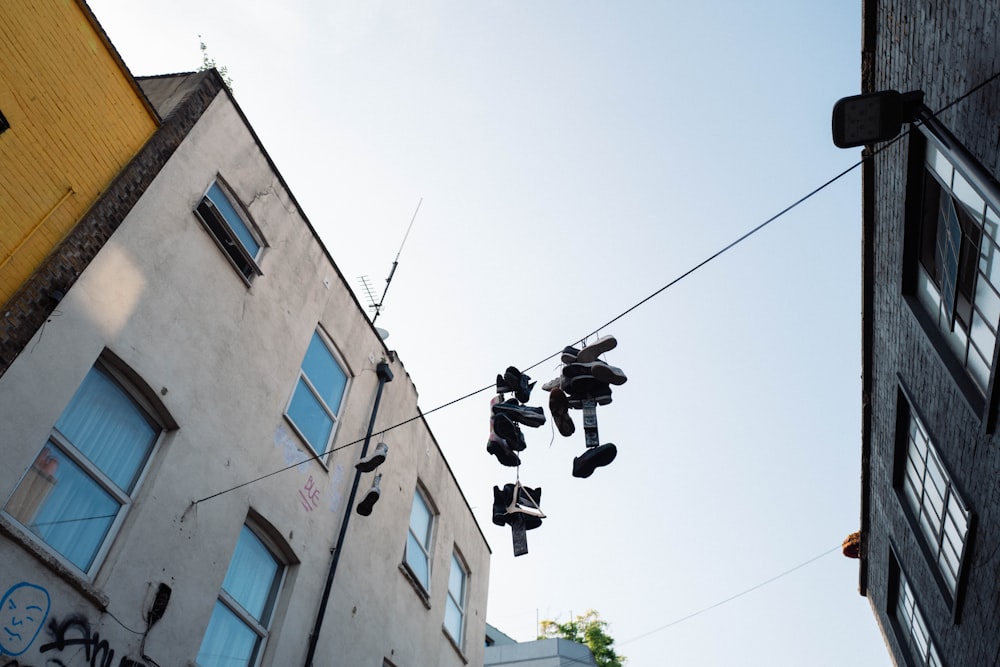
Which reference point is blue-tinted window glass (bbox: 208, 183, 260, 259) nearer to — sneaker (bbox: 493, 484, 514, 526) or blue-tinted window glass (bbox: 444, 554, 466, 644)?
sneaker (bbox: 493, 484, 514, 526)

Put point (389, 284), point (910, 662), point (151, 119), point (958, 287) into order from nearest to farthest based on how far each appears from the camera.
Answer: point (958, 287)
point (151, 119)
point (910, 662)
point (389, 284)

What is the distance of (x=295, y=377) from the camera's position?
25.0 feet

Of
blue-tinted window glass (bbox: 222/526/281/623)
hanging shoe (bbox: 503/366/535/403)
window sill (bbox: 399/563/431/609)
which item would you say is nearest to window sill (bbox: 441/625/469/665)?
window sill (bbox: 399/563/431/609)

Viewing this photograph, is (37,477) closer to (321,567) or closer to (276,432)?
(276,432)

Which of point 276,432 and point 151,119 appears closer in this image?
point 151,119

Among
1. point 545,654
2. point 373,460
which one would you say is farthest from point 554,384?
point 545,654

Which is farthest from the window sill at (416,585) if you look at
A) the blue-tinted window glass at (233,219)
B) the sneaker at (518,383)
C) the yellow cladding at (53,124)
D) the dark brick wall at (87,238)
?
the yellow cladding at (53,124)

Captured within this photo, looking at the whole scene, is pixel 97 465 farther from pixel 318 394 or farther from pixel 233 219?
pixel 318 394

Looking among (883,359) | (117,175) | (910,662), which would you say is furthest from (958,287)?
(117,175)

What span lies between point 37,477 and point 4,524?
18.6 inches

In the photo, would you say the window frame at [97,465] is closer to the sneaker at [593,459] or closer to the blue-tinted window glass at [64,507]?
the blue-tinted window glass at [64,507]

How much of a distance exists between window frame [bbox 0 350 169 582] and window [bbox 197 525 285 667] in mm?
1192

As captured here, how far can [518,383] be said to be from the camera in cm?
753

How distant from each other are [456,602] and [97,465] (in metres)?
7.04
